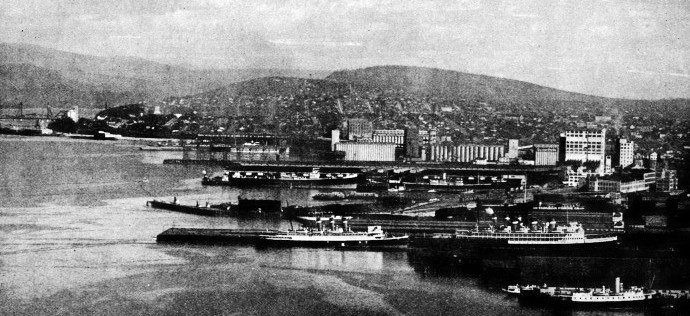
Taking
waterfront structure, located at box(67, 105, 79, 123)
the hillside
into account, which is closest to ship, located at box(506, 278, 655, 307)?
the hillside

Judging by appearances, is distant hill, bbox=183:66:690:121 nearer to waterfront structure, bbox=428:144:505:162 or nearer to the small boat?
waterfront structure, bbox=428:144:505:162

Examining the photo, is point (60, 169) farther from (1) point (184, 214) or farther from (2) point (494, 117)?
(2) point (494, 117)

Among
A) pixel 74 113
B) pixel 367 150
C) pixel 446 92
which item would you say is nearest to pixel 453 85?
pixel 446 92

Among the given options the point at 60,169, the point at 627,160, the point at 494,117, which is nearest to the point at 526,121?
the point at 494,117

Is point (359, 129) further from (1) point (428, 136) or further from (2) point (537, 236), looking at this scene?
(2) point (537, 236)

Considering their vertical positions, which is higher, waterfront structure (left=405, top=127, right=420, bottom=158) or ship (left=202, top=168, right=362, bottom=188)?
waterfront structure (left=405, top=127, right=420, bottom=158)

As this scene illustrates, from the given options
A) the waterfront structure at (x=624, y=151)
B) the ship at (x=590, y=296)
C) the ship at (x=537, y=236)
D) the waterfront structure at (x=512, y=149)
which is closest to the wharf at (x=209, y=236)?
the ship at (x=537, y=236)
